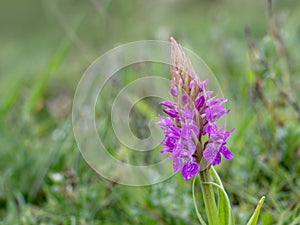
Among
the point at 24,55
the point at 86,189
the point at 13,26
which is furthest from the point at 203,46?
the point at 13,26

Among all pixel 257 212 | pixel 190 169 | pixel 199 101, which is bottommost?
pixel 257 212

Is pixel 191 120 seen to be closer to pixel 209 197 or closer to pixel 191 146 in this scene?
pixel 191 146

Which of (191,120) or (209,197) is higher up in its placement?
(191,120)

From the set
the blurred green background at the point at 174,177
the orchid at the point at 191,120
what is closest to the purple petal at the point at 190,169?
the orchid at the point at 191,120

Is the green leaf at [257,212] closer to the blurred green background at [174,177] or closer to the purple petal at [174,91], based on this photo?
the purple petal at [174,91]

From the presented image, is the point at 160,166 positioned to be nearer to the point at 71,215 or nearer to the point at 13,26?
the point at 71,215

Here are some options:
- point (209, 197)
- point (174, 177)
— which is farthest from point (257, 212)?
point (174, 177)

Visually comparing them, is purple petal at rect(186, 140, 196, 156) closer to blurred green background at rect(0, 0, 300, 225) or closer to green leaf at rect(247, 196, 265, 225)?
green leaf at rect(247, 196, 265, 225)

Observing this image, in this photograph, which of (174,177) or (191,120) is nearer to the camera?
(191,120)
